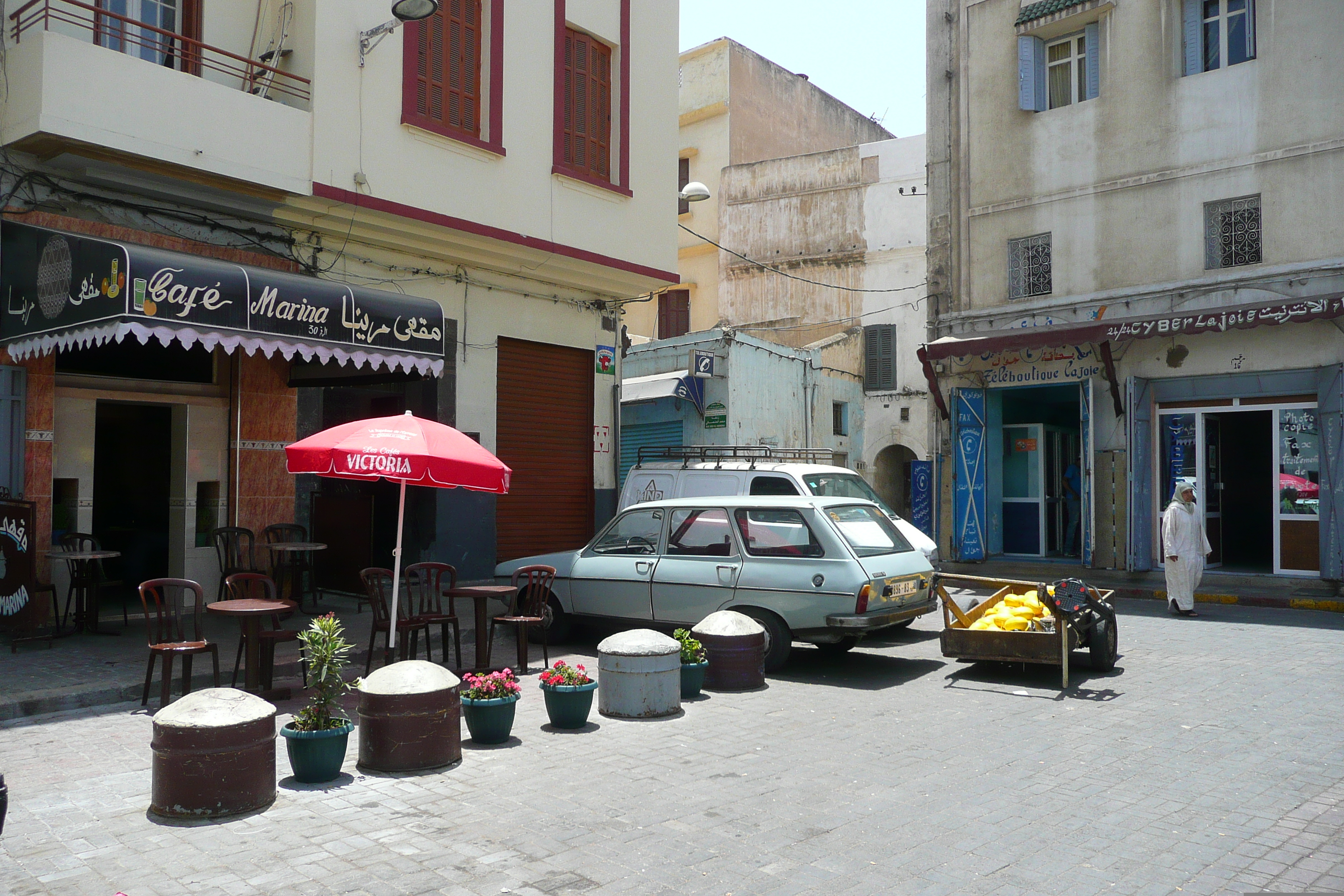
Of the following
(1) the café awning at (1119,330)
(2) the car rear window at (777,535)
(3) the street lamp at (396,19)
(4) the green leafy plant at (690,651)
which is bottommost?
(4) the green leafy plant at (690,651)

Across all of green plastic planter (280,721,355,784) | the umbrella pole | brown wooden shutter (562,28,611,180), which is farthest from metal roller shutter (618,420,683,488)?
green plastic planter (280,721,355,784)

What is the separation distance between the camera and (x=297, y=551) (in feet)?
38.7

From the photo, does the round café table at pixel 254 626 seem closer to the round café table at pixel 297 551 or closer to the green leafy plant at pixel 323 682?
the green leafy plant at pixel 323 682

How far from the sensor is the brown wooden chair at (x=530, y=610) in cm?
926

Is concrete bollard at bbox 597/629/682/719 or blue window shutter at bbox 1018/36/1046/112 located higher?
blue window shutter at bbox 1018/36/1046/112

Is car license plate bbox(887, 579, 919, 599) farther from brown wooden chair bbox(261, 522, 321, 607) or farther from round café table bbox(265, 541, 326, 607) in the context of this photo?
brown wooden chair bbox(261, 522, 321, 607)

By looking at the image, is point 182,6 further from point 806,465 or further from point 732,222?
point 732,222

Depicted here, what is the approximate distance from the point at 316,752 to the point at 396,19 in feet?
30.4

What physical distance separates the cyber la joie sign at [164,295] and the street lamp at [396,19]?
9.69 feet

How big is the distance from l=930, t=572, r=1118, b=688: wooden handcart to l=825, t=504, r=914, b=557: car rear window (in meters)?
0.53

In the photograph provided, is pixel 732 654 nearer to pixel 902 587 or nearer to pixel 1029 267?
pixel 902 587

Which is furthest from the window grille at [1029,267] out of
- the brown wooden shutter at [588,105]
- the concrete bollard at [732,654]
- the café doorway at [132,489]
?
the café doorway at [132,489]

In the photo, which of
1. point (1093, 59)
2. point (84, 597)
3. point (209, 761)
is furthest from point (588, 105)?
point (209, 761)

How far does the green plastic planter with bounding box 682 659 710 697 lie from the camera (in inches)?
326
